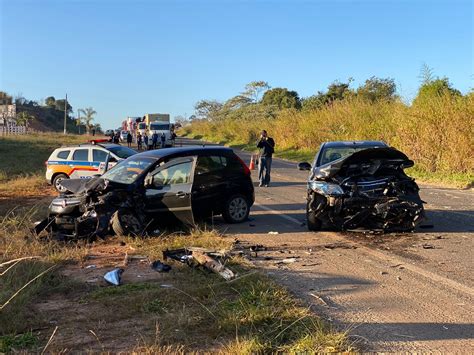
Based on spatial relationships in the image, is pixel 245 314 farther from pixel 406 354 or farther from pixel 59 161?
pixel 59 161

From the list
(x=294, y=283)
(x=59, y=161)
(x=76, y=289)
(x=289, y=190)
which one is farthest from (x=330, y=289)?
(x=59, y=161)

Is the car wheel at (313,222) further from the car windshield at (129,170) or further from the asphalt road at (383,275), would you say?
the car windshield at (129,170)

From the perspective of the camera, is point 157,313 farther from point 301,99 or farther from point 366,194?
point 301,99

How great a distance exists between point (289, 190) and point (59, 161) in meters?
8.47

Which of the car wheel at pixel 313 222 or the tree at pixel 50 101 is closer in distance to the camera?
the car wheel at pixel 313 222

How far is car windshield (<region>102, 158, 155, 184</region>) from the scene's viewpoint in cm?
882

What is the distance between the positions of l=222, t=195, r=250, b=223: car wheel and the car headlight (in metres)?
1.86

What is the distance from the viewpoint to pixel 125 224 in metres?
8.11

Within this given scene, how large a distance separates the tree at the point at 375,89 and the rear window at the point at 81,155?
66.7 feet

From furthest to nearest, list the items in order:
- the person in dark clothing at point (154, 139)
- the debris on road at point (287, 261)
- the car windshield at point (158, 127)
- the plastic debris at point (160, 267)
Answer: the car windshield at point (158, 127)
the person in dark clothing at point (154, 139)
the debris on road at point (287, 261)
the plastic debris at point (160, 267)

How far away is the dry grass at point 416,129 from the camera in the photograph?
1808 centimetres

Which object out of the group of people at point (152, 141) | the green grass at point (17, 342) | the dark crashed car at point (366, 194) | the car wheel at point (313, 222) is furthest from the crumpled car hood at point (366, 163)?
the group of people at point (152, 141)

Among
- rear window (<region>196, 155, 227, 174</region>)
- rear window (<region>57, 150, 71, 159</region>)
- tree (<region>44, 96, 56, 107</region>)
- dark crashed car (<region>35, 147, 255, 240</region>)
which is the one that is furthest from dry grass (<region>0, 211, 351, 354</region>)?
tree (<region>44, 96, 56, 107</region>)

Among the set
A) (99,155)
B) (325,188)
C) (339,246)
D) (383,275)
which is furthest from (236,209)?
(99,155)
